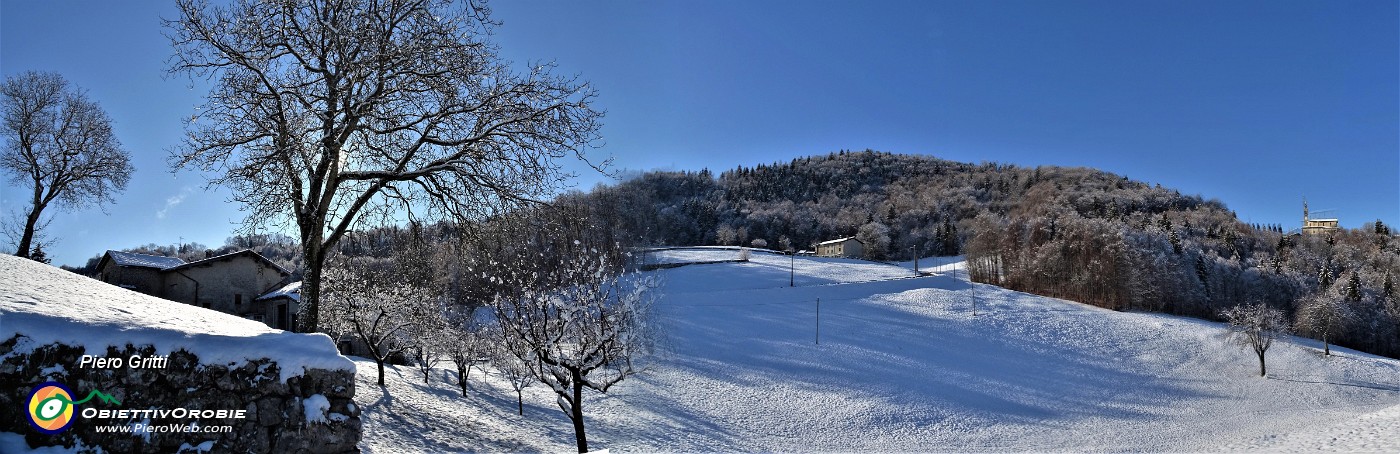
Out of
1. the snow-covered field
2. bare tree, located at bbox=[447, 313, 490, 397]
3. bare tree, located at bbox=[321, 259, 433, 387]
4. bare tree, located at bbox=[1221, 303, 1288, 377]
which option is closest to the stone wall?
the snow-covered field

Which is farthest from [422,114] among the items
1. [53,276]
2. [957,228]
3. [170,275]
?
[957,228]

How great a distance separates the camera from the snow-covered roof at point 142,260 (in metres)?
27.7

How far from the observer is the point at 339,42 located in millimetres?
8391

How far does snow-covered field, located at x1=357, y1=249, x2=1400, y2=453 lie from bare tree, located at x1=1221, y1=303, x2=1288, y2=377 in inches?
37.4

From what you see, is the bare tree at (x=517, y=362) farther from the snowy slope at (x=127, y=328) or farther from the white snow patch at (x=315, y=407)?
the white snow patch at (x=315, y=407)

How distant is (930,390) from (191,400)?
2613 centimetres

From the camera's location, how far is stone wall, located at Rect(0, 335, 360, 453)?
445cm

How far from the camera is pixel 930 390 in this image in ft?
87.8

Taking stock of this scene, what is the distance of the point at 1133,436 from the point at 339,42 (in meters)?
24.9

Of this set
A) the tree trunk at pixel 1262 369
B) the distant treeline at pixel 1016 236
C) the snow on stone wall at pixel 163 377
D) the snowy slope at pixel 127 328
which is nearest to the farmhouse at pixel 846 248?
the distant treeline at pixel 1016 236

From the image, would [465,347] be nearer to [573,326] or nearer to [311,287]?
[573,326]

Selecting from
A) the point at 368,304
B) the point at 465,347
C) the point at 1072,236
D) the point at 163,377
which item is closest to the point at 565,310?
the point at 163,377

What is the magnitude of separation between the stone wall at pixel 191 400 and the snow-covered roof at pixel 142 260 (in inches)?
1201

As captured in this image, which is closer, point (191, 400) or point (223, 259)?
point (191, 400)
